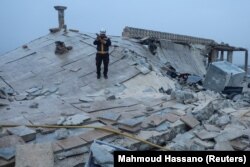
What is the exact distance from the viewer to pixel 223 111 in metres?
6.90

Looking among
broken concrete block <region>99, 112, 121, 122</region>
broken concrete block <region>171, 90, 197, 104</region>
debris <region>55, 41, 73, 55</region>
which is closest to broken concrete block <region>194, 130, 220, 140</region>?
broken concrete block <region>99, 112, 121, 122</region>

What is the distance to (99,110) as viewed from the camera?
22.1ft

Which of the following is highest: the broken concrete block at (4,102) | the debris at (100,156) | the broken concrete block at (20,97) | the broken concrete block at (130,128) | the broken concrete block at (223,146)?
the debris at (100,156)

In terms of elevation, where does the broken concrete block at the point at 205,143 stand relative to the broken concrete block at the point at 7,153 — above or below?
below

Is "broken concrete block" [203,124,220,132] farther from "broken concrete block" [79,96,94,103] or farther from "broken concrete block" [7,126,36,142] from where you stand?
"broken concrete block" [7,126,36,142]

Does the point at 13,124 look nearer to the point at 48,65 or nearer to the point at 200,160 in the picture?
the point at 200,160

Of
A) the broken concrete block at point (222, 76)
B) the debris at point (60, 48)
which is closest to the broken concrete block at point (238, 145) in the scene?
the broken concrete block at point (222, 76)

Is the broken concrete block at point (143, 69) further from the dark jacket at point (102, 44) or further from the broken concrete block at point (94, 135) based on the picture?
the broken concrete block at point (94, 135)

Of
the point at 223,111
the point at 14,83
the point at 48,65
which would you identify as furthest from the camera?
the point at 48,65

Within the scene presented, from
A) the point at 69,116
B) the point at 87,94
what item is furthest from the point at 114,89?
the point at 69,116

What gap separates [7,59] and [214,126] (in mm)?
9437

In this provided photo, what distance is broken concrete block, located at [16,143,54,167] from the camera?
400cm

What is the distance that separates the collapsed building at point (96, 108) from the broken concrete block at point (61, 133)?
0.02 m

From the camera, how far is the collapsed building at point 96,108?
476 cm
